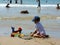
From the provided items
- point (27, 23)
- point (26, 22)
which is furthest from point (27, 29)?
point (26, 22)

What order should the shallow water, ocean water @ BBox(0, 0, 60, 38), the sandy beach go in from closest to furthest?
the sandy beach → the shallow water → ocean water @ BBox(0, 0, 60, 38)

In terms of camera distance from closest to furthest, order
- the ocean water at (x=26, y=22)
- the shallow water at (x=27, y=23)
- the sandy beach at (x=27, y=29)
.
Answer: the sandy beach at (x=27, y=29) < the shallow water at (x=27, y=23) < the ocean water at (x=26, y=22)

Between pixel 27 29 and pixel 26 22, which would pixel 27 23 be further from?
pixel 27 29

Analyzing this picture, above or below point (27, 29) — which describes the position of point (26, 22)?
below

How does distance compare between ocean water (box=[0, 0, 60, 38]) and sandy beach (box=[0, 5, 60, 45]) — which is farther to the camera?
ocean water (box=[0, 0, 60, 38])

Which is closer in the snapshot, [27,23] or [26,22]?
[27,23]

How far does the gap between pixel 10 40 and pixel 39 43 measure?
0.95 m

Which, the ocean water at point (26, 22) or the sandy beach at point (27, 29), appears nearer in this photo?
the sandy beach at point (27, 29)

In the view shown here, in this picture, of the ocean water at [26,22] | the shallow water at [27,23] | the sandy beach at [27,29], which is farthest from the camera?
the ocean water at [26,22]

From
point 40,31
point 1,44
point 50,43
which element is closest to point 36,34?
point 40,31

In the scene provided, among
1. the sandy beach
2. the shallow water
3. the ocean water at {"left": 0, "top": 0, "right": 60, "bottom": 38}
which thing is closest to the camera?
the sandy beach

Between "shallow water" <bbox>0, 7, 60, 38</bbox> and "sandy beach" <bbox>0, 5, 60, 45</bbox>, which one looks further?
"shallow water" <bbox>0, 7, 60, 38</bbox>

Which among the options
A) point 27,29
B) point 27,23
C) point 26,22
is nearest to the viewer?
point 27,29

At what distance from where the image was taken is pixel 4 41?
8.23 metres
